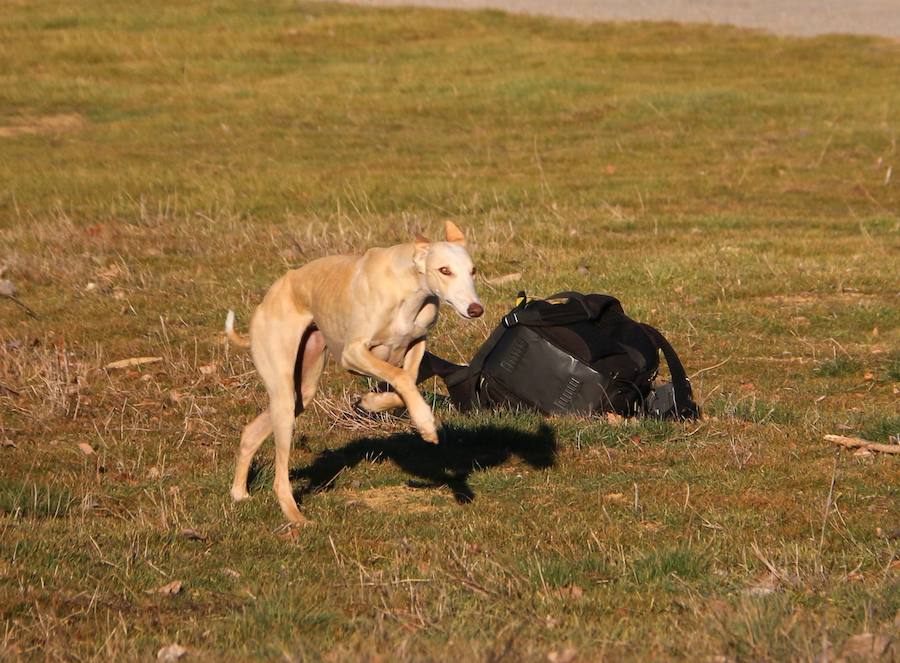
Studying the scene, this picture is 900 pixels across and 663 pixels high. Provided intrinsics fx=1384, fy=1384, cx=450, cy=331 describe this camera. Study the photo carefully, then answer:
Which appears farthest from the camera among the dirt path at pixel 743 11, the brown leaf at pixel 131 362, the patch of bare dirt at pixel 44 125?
the dirt path at pixel 743 11

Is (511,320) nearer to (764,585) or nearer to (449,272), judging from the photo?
(449,272)

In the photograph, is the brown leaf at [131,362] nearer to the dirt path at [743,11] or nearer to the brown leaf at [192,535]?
the brown leaf at [192,535]

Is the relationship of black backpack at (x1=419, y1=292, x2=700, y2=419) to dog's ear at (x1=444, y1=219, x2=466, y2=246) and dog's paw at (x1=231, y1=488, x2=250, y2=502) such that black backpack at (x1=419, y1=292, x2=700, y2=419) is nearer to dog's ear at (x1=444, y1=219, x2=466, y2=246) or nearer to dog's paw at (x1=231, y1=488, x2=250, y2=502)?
dog's paw at (x1=231, y1=488, x2=250, y2=502)

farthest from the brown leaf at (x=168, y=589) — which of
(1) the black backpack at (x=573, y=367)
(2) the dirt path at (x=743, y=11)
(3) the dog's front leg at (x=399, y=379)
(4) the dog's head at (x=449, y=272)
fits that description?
(2) the dirt path at (x=743, y=11)

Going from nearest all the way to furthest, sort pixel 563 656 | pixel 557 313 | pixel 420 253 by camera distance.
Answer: pixel 563 656, pixel 420 253, pixel 557 313

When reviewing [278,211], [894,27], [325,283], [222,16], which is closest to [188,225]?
[278,211]

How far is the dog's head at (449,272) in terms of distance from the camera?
6570 mm

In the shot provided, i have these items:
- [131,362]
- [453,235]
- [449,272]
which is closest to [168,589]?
[449,272]

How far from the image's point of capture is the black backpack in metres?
9.86

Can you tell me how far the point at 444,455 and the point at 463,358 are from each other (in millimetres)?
3172

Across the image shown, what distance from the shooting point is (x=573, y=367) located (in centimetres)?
990

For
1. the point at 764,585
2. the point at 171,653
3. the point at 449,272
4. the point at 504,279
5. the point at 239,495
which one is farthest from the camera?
the point at 504,279

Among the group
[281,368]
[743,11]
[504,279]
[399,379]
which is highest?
[399,379]

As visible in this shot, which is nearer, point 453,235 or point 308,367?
point 453,235
